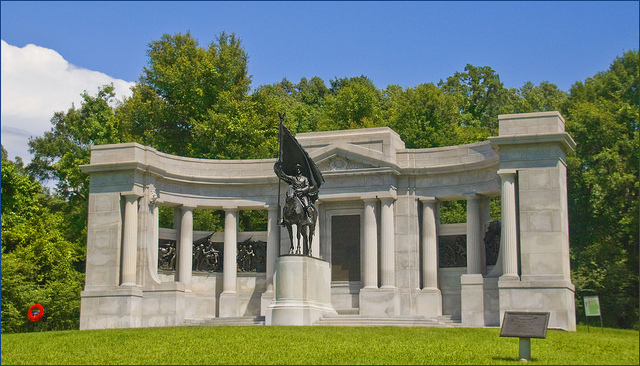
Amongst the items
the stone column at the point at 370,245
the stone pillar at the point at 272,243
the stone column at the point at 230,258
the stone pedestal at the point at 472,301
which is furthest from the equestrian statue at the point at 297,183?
the stone column at the point at 230,258

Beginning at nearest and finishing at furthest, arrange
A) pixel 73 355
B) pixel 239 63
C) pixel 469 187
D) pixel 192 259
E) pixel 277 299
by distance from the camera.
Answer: pixel 73 355
pixel 277 299
pixel 469 187
pixel 192 259
pixel 239 63

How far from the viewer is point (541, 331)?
21.3 m

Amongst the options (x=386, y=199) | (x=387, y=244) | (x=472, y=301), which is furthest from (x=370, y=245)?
(x=472, y=301)

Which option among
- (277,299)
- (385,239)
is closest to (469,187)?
(385,239)

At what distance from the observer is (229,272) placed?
156 ft

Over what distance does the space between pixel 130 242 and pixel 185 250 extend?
4.50 m

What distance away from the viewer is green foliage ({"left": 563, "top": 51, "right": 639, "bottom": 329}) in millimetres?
55594

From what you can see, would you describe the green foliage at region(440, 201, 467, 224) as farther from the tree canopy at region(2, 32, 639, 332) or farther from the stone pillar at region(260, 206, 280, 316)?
the stone pillar at region(260, 206, 280, 316)

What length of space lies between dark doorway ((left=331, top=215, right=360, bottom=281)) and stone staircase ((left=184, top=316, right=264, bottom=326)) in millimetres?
7239

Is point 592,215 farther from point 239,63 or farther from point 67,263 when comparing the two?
point 67,263

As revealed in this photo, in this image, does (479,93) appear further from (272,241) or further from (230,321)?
(230,321)

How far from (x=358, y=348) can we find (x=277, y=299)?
11.7 meters

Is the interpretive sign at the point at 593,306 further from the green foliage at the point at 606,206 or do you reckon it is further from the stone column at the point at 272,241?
the green foliage at the point at 606,206

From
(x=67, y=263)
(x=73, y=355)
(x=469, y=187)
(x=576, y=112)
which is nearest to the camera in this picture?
(x=73, y=355)
